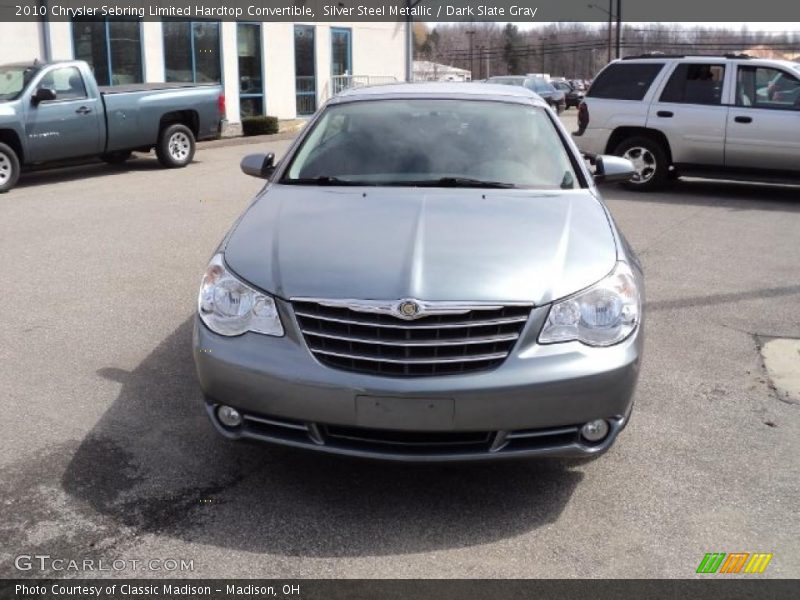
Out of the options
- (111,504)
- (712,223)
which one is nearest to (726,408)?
(111,504)

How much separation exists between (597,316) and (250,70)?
73.0 feet

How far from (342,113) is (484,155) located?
3.22ft

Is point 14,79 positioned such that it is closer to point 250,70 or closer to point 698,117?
point 698,117

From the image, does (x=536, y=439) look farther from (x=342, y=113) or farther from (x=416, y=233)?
(x=342, y=113)

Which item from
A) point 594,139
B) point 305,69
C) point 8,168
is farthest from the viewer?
point 305,69

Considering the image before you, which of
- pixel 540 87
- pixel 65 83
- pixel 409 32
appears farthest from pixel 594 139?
pixel 540 87

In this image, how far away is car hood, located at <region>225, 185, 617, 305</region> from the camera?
3.49m

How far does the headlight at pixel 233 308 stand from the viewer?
3539 mm

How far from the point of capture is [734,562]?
10.7 ft

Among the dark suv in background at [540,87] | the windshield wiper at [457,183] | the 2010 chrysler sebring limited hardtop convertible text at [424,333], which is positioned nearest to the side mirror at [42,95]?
the windshield wiper at [457,183]

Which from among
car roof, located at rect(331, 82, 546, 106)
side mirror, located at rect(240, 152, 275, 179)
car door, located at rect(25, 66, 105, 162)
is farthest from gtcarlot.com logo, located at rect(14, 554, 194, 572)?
car door, located at rect(25, 66, 105, 162)

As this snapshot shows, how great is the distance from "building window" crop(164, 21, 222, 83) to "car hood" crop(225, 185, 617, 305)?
18604 millimetres

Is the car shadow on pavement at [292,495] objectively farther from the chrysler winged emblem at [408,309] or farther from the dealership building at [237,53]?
the dealership building at [237,53]

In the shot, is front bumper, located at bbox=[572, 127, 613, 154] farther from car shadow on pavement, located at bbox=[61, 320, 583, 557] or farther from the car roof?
car shadow on pavement, located at bbox=[61, 320, 583, 557]
